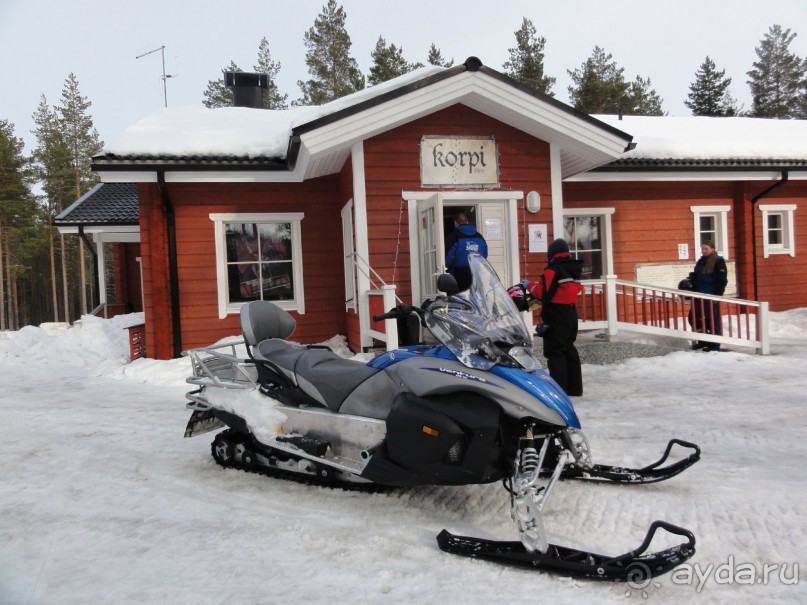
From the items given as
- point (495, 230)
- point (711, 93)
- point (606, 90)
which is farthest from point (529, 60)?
point (495, 230)

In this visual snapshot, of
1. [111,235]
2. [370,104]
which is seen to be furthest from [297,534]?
[111,235]

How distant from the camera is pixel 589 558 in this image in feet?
8.23

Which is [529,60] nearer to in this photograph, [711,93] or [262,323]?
[711,93]

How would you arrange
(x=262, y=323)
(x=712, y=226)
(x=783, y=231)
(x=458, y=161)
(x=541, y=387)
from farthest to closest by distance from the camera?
1. (x=783, y=231)
2. (x=712, y=226)
3. (x=458, y=161)
4. (x=262, y=323)
5. (x=541, y=387)

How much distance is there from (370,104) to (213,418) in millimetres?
5092

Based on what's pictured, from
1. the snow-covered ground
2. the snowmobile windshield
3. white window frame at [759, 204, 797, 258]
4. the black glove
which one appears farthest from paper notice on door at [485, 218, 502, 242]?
white window frame at [759, 204, 797, 258]

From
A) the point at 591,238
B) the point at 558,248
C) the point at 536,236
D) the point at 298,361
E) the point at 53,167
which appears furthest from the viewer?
the point at 53,167

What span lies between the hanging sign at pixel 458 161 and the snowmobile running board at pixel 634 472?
5.80 meters

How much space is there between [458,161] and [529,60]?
1045 inches

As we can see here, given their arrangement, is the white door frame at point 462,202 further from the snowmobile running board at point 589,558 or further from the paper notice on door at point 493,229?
the snowmobile running board at point 589,558

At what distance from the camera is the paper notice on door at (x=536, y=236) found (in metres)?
8.91

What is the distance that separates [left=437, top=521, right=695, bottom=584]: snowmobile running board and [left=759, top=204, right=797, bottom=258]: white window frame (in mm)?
12514

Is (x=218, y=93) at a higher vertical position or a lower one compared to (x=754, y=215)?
higher

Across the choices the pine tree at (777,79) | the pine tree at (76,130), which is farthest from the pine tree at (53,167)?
the pine tree at (777,79)
